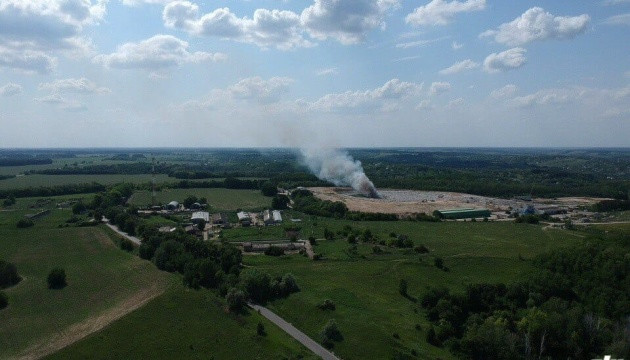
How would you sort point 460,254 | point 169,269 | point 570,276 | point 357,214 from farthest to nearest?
point 357,214 < point 460,254 < point 169,269 < point 570,276

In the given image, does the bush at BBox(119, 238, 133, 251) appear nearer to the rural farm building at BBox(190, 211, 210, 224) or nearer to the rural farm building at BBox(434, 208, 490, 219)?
the rural farm building at BBox(190, 211, 210, 224)

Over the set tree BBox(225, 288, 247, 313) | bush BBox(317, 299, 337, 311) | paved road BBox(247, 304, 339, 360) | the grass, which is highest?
tree BBox(225, 288, 247, 313)

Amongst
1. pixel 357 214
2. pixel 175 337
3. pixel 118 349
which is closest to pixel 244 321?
pixel 175 337

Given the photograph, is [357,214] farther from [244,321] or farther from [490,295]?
[244,321]

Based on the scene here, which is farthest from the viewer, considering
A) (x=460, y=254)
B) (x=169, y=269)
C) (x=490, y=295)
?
(x=460, y=254)

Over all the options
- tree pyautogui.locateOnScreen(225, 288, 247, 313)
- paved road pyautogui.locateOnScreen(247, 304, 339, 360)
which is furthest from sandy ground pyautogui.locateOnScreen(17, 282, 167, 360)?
paved road pyautogui.locateOnScreen(247, 304, 339, 360)

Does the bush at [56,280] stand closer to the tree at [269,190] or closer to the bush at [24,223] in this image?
the bush at [24,223]
